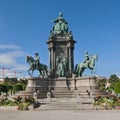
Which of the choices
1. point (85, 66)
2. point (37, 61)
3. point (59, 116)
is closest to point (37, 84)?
point (37, 61)

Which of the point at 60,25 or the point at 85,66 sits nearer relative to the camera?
the point at 85,66

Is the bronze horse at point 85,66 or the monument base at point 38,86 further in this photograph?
the bronze horse at point 85,66

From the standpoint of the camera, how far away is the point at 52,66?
47094 millimetres

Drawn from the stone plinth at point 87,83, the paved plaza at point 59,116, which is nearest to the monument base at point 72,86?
the stone plinth at point 87,83

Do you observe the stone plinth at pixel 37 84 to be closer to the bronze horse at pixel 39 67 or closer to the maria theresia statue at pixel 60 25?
the bronze horse at pixel 39 67

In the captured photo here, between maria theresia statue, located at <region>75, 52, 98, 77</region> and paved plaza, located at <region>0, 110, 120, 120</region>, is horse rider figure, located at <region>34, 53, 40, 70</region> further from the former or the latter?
paved plaza, located at <region>0, 110, 120, 120</region>

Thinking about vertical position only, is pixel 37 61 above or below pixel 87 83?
above

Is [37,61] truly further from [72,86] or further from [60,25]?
[60,25]

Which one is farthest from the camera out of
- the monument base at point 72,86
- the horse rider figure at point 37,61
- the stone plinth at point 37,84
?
the horse rider figure at point 37,61

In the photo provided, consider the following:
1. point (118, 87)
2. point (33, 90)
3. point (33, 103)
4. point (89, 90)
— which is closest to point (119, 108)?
point (33, 103)

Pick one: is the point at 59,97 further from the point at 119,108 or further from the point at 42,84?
the point at 119,108

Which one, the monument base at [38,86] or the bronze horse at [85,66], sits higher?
the bronze horse at [85,66]

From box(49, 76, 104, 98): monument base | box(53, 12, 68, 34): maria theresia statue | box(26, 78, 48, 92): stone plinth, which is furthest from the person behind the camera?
box(53, 12, 68, 34): maria theresia statue

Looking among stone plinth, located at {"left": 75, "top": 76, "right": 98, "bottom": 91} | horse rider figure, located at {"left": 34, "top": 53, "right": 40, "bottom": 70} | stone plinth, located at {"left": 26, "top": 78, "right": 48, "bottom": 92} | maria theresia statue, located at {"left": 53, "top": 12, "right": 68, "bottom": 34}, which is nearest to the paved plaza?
stone plinth, located at {"left": 75, "top": 76, "right": 98, "bottom": 91}
